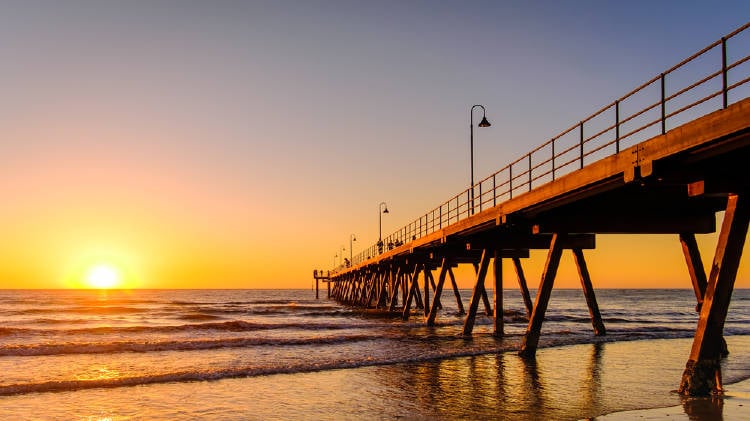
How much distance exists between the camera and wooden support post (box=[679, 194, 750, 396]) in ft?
31.7

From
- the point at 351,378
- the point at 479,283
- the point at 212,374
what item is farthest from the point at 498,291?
the point at 212,374

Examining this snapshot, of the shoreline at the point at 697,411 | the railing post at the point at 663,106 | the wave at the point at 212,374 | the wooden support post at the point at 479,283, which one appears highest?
the railing post at the point at 663,106

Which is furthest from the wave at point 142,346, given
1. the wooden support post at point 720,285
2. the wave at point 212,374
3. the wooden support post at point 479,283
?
the wooden support post at point 720,285

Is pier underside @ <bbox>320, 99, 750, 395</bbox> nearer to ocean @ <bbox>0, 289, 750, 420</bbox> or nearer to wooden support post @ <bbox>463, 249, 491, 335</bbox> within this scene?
wooden support post @ <bbox>463, 249, 491, 335</bbox>

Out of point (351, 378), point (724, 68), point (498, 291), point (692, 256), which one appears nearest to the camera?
point (724, 68)

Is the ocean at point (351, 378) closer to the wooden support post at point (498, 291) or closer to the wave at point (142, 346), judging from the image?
the wave at point (142, 346)

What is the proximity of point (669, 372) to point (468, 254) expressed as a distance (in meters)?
13.9

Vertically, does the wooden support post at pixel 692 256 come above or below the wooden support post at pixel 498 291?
above

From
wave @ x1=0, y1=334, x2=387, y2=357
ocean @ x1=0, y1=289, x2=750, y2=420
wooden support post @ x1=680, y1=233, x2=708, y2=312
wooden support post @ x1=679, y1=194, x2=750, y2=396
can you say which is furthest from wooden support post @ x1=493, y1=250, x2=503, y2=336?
wooden support post @ x1=679, y1=194, x2=750, y2=396

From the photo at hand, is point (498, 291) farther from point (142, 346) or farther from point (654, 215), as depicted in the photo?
point (142, 346)

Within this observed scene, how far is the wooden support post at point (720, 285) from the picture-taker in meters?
9.67

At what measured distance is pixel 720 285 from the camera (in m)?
9.66

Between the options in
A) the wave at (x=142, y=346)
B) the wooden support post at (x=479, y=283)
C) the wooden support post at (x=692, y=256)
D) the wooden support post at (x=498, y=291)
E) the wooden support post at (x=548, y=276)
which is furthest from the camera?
the wooden support post at (x=498, y=291)

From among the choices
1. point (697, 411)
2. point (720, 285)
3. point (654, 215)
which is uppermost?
point (654, 215)
